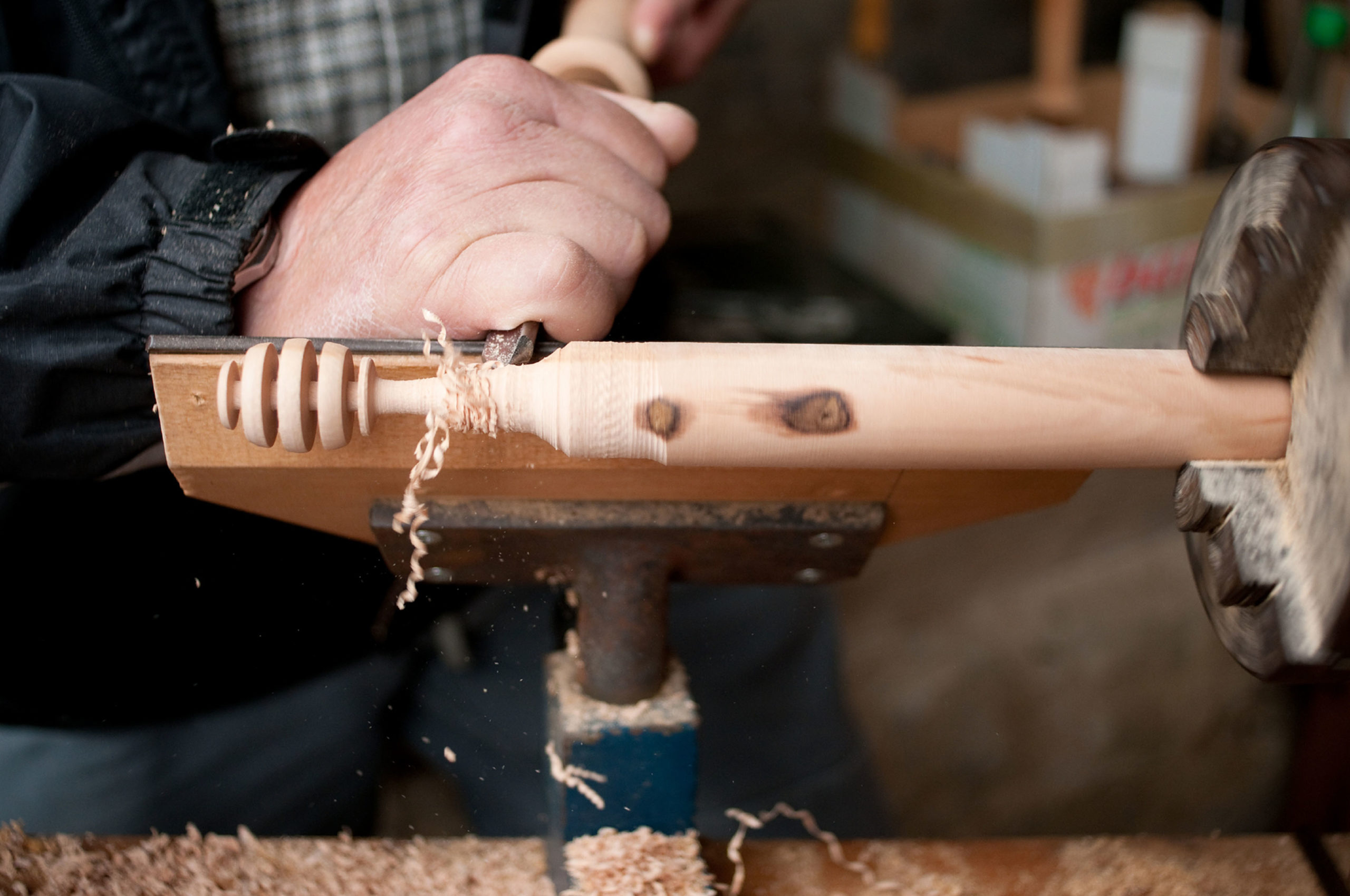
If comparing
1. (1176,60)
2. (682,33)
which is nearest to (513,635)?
(682,33)

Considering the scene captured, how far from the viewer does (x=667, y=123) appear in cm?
68

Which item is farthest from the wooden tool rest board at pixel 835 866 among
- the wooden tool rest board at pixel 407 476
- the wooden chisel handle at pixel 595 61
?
the wooden chisel handle at pixel 595 61

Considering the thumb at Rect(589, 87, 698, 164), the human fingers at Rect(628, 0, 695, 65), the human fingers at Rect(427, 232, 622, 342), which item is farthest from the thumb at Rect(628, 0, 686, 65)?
the human fingers at Rect(427, 232, 622, 342)

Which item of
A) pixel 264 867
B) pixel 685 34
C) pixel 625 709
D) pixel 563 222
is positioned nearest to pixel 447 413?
pixel 563 222

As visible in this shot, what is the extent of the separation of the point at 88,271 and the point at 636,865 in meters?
0.47

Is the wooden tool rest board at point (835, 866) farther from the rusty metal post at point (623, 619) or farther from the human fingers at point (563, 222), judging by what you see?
the human fingers at point (563, 222)

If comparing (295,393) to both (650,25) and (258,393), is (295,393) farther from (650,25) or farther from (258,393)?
(650,25)

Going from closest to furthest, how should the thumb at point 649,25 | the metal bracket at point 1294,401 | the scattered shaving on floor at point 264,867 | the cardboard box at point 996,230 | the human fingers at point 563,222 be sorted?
the metal bracket at point 1294,401 < the human fingers at point 563,222 < the scattered shaving on floor at point 264,867 < the thumb at point 649,25 < the cardboard box at point 996,230

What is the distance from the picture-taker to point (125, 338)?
544 mm

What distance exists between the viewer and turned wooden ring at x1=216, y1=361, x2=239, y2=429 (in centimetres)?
42

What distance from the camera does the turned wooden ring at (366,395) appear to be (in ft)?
1.40

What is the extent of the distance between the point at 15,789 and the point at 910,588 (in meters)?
1.39

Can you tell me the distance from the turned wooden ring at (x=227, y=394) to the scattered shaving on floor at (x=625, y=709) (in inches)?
10.5

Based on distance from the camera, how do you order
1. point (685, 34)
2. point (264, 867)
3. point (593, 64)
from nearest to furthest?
point (264, 867) → point (593, 64) → point (685, 34)
